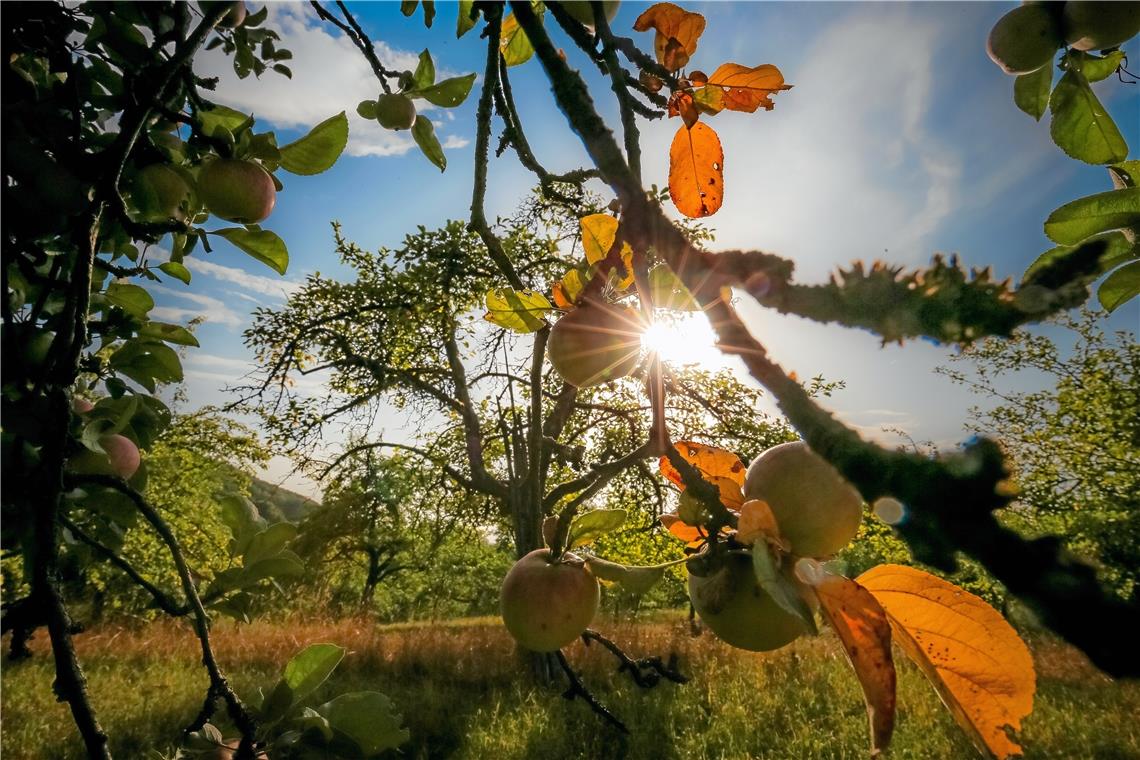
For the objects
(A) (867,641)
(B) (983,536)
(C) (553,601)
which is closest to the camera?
(B) (983,536)

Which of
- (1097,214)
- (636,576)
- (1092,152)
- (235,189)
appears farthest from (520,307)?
(1092,152)

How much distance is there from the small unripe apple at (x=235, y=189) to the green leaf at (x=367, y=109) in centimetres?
32

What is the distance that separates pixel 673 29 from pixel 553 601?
85cm

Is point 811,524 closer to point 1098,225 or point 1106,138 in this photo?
point 1098,225

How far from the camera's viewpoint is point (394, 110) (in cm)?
123

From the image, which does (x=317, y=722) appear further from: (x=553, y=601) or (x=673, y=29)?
(x=673, y=29)

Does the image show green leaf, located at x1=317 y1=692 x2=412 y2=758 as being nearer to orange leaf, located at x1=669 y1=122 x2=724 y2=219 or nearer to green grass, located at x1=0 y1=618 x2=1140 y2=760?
orange leaf, located at x1=669 y1=122 x2=724 y2=219

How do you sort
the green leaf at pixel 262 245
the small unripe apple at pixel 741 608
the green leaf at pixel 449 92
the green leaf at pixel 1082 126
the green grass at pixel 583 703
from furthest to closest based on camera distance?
the green grass at pixel 583 703
the green leaf at pixel 449 92
the green leaf at pixel 262 245
the green leaf at pixel 1082 126
the small unripe apple at pixel 741 608

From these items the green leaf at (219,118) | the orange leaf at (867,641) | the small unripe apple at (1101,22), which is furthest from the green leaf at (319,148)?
the small unripe apple at (1101,22)

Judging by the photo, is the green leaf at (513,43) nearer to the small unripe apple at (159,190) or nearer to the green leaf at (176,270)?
the small unripe apple at (159,190)

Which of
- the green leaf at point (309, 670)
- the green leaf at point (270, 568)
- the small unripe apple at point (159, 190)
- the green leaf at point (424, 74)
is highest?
the green leaf at point (424, 74)

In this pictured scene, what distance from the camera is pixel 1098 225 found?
0.92 meters

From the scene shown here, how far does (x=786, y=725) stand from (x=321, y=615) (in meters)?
12.0

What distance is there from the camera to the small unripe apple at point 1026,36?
949 mm
